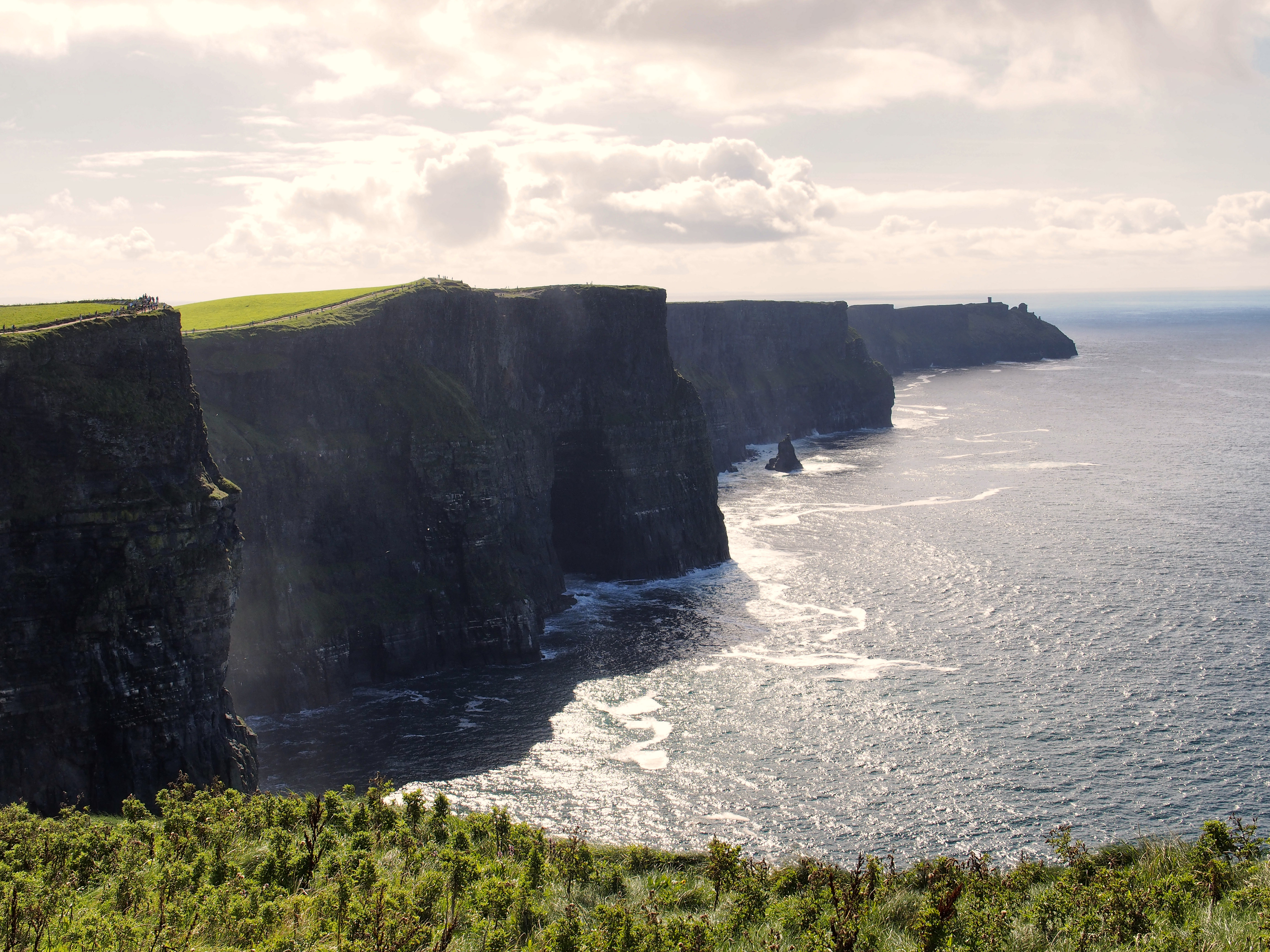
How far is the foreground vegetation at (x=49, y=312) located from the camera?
6394cm

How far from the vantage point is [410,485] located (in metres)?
96.4

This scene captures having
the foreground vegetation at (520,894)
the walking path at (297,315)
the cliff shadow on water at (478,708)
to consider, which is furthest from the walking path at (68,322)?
the cliff shadow on water at (478,708)

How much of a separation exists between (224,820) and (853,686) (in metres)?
56.8

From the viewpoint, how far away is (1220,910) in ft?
92.7

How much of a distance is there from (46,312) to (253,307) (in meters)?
41.5

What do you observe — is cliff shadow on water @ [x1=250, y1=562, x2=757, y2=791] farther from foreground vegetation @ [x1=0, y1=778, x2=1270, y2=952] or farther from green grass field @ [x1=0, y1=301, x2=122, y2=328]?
green grass field @ [x1=0, y1=301, x2=122, y2=328]

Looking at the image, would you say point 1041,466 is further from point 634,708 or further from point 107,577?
point 107,577

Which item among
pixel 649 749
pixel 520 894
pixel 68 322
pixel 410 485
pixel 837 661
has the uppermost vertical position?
pixel 68 322

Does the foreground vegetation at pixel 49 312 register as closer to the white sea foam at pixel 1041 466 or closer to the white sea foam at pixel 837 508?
the white sea foam at pixel 837 508

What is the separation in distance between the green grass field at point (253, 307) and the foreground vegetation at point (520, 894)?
65291 millimetres

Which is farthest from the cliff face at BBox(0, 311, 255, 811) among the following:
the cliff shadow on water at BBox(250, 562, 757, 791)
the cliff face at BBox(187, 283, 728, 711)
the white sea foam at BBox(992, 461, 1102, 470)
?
the white sea foam at BBox(992, 461, 1102, 470)

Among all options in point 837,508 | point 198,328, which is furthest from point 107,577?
point 837,508

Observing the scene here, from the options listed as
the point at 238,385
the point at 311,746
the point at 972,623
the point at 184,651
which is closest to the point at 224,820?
the point at 184,651

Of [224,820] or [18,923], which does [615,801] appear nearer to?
[224,820]
